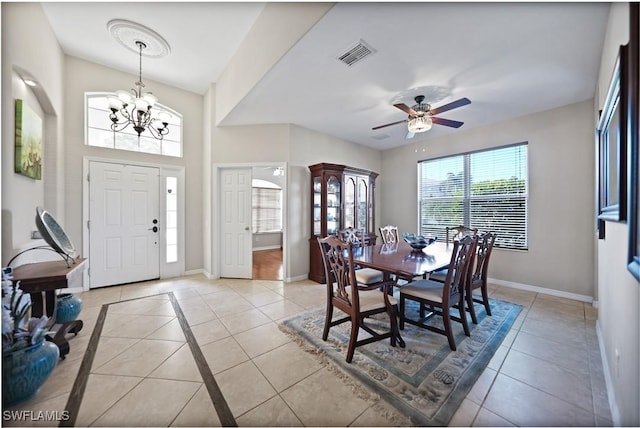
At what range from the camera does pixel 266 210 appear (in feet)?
25.8

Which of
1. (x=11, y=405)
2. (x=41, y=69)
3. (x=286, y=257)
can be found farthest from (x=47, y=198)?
(x=286, y=257)

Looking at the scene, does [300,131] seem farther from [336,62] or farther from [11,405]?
[11,405]

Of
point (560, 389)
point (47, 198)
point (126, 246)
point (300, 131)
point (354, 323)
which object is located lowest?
point (560, 389)

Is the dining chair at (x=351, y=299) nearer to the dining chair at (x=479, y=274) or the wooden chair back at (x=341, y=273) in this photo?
the wooden chair back at (x=341, y=273)

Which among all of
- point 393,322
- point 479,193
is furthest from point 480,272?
point 479,193

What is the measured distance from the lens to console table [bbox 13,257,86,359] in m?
1.82

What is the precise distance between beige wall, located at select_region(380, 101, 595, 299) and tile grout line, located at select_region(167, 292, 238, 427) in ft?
14.2

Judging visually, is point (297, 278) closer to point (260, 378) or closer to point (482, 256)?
point (260, 378)

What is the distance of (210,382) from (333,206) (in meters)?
3.20

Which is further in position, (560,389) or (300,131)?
(300,131)

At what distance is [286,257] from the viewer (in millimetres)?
4148

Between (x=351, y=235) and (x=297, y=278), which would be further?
(x=297, y=278)

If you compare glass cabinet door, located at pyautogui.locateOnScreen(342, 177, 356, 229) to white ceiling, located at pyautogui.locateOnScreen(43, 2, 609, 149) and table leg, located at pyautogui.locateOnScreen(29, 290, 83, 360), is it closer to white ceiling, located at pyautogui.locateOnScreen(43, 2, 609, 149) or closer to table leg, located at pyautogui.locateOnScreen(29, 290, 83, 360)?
white ceiling, located at pyautogui.locateOnScreen(43, 2, 609, 149)

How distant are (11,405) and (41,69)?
3.21 m
